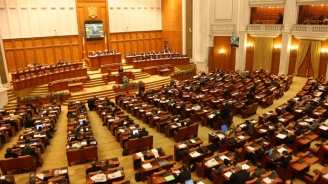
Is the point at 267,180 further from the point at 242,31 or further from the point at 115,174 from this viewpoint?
the point at 242,31

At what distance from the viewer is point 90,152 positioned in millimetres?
10047

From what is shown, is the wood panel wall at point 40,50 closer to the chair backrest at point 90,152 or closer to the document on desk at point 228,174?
the chair backrest at point 90,152

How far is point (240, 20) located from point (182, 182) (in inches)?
806

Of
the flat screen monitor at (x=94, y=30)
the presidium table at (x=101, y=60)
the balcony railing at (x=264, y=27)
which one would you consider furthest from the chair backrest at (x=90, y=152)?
the balcony railing at (x=264, y=27)

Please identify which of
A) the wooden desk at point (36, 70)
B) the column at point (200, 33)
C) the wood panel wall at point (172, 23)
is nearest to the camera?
the wooden desk at point (36, 70)

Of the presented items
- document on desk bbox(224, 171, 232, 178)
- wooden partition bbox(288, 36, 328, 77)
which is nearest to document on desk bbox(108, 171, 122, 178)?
document on desk bbox(224, 171, 232, 178)

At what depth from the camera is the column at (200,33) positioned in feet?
83.9

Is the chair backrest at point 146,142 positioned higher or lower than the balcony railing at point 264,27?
lower

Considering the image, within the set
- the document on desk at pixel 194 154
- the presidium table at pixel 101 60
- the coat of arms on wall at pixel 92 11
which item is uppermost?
the coat of arms on wall at pixel 92 11

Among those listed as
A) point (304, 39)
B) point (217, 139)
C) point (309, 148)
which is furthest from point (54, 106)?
point (304, 39)

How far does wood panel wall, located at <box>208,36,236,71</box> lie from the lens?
25938mm

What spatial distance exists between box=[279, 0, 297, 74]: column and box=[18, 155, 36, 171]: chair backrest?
2006 cm

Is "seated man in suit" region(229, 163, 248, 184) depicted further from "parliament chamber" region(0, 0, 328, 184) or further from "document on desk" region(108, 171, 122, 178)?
"document on desk" region(108, 171, 122, 178)

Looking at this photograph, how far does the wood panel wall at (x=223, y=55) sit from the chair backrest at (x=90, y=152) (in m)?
19.1
